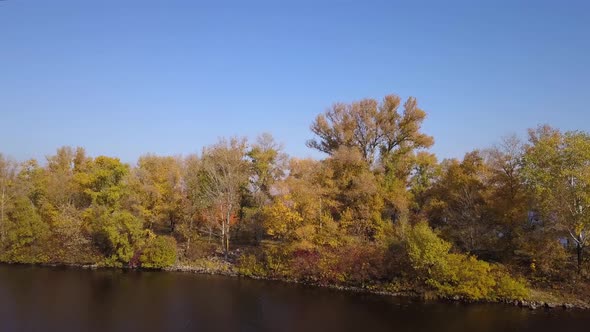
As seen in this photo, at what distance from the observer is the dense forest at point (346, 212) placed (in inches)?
996

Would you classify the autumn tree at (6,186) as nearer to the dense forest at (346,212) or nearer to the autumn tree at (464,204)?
the dense forest at (346,212)

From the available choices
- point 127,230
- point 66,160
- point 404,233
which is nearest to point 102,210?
point 127,230

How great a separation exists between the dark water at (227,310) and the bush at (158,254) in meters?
3.64

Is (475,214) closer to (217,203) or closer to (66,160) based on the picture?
(217,203)

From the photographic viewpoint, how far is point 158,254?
33906 millimetres

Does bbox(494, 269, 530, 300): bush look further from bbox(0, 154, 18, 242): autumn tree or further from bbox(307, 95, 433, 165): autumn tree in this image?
bbox(0, 154, 18, 242): autumn tree

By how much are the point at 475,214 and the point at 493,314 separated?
8631 millimetres

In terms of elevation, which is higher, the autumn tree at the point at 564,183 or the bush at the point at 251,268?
the autumn tree at the point at 564,183

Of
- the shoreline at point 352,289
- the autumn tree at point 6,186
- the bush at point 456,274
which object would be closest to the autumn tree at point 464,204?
the bush at point 456,274

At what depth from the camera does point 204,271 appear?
1320 inches

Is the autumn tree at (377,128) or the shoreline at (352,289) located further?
the autumn tree at (377,128)

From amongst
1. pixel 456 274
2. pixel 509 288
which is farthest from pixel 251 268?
pixel 509 288

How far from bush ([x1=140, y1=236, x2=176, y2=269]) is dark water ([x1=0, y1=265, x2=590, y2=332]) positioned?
364 cm

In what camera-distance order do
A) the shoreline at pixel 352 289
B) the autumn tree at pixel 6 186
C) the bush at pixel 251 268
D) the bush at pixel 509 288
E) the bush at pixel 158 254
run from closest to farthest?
the shoreline at pixel 352 289 < the bush at pixel 509 288 < the bush at pixel 251 268 < the bush at pixel 158 254 < the autumn tree at pixel 6 186
